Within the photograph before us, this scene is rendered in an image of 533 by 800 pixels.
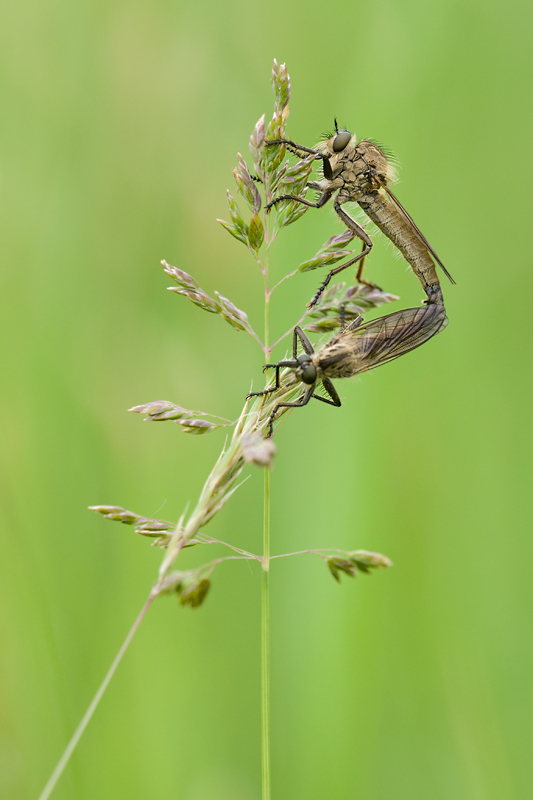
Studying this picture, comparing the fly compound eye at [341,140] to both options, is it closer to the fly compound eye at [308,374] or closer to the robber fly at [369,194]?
the robber fly at [369,194]

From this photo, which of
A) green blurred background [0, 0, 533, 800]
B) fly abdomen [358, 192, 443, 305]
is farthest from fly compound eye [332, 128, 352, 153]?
fly abdomen [358, 192, 443, 305]

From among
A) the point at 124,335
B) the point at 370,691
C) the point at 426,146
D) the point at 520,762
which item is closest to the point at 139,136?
the point at 124,335

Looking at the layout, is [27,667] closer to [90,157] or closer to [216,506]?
[216,506]

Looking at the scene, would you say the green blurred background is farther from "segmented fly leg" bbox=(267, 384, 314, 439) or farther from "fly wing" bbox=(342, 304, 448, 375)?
"segmented fly leg" bbox=(267, 384, 314, 439)

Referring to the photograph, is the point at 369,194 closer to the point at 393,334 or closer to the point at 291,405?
the point at 393,334

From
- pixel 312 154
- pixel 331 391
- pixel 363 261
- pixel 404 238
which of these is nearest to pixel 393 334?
pixel 331 391
